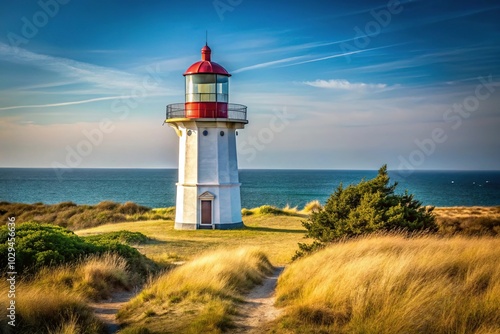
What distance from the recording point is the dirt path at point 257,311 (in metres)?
7.33

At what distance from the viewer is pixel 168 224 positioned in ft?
93.8

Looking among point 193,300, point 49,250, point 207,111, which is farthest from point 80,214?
point 193,300

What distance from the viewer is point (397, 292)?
716 cm

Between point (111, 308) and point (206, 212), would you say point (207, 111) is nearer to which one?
point (206, 212)

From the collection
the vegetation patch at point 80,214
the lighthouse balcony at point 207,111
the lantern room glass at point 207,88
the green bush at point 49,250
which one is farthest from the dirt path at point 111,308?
the vegetation patch at point 80,214

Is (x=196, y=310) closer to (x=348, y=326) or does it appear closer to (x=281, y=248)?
(x=348, y=326)

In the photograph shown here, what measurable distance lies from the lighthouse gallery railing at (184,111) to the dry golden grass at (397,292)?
54.6 feet

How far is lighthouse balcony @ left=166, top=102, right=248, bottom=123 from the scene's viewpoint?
25.2 metres

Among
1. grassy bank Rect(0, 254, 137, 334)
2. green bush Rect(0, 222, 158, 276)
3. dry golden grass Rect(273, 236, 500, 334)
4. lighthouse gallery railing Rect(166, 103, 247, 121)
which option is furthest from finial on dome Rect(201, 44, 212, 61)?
dry golden grass Rect(273, 236, 500, 334)

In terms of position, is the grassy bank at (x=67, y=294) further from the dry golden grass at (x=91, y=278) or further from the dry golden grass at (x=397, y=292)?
the dry golden grass at (x=397, y=292)

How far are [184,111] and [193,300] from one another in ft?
59.9

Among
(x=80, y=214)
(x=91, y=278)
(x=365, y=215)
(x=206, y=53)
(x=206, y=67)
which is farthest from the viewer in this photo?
(x=80, y=214)

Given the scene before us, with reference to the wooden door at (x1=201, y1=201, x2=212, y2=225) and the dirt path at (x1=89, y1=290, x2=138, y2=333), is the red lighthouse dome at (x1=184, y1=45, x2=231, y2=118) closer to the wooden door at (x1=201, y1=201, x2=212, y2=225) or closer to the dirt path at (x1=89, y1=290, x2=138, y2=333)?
the wooden door at (x1=201, y1=201, x2=212, y2=225)

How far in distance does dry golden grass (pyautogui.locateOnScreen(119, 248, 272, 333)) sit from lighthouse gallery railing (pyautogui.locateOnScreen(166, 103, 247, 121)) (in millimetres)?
15152
